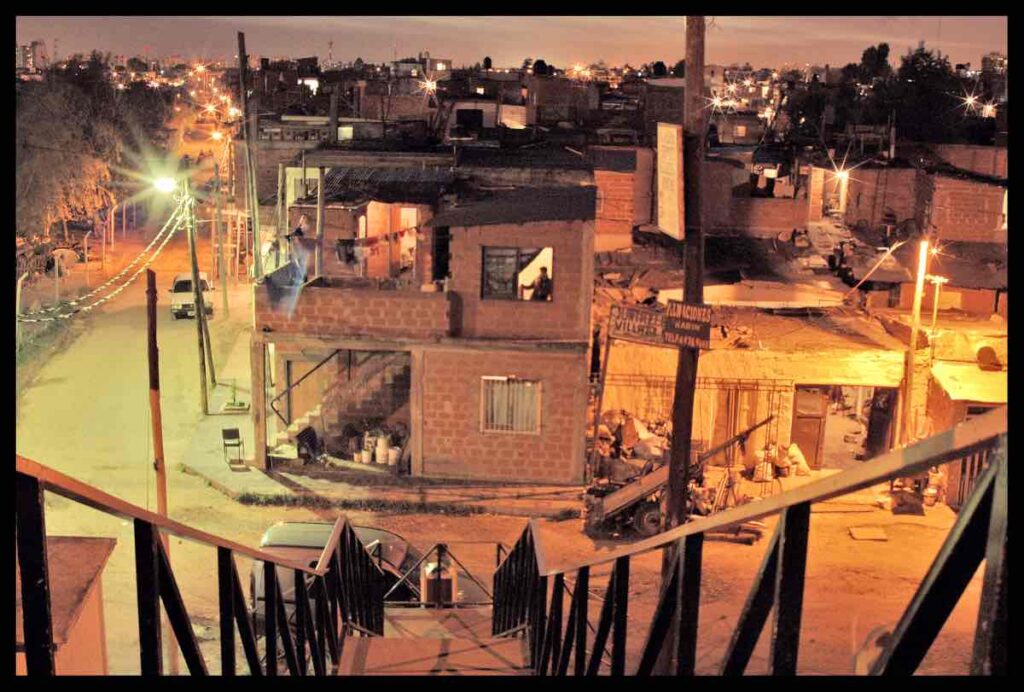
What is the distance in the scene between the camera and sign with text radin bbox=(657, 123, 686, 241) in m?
11.5

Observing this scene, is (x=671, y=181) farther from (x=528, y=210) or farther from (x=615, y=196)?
(x=615, y=196)

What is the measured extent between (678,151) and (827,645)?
15.5 feet

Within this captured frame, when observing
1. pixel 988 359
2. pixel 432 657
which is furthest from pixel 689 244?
pixel 988 359

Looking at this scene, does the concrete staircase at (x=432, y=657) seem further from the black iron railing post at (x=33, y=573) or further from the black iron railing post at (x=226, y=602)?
the black iron railing post at (x=33, y=573)

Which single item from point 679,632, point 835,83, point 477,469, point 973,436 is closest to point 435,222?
point 477,469

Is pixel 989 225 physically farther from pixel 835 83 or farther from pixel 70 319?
pixel 835 83

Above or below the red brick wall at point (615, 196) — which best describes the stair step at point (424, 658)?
below

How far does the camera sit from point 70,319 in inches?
1097

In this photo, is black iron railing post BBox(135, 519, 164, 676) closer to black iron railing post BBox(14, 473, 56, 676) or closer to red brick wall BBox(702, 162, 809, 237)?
black iron railing post BBox(14, 473, 56, 676)

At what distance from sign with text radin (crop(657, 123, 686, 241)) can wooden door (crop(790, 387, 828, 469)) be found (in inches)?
273

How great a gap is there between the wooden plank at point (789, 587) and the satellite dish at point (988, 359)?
15.6 meters

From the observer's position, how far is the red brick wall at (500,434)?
17219 mm

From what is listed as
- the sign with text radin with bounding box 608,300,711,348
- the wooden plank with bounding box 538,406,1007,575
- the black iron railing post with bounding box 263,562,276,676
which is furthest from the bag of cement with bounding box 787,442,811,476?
the wooden plank with bounding box 538,406,1007,575

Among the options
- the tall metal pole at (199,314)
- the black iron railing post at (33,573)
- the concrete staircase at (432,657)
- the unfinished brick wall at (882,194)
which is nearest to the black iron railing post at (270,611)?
the concrete staircase at (432,657)
